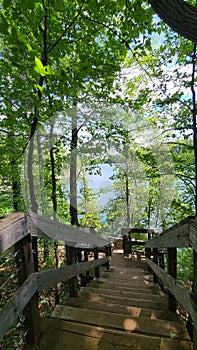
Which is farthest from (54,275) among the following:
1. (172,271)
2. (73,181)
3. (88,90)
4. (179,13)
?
(73,181)

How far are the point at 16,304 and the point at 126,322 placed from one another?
1083mm

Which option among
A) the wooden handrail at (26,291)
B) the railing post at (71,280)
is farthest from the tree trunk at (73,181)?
the wooden handrail at (26,291)

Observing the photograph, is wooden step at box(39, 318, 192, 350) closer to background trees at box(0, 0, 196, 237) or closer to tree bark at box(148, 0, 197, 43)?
background trees at box(0, 0, 196, 237)

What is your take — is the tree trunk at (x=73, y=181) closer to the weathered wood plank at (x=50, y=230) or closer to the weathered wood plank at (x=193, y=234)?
the weathered wood plank at (x=50, y=230)

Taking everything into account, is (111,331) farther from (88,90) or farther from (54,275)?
(88,90)

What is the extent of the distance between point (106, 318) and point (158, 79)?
595cm

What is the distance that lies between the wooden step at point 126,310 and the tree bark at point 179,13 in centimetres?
254

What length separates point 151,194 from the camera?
41.8ft

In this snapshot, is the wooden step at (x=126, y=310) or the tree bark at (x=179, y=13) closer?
the tree bark at (x=179, y=13)

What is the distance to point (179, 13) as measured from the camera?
1.54 metres

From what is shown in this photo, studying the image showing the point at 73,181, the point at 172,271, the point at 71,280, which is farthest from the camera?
the point at 73,181

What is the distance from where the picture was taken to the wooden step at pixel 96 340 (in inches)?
54.2

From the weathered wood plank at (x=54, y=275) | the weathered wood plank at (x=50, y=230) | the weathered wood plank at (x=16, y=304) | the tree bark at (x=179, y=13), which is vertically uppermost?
the tree bark at (x=179, y=13)

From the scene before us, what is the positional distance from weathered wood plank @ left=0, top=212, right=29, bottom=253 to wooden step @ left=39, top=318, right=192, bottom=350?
33.6 inches
